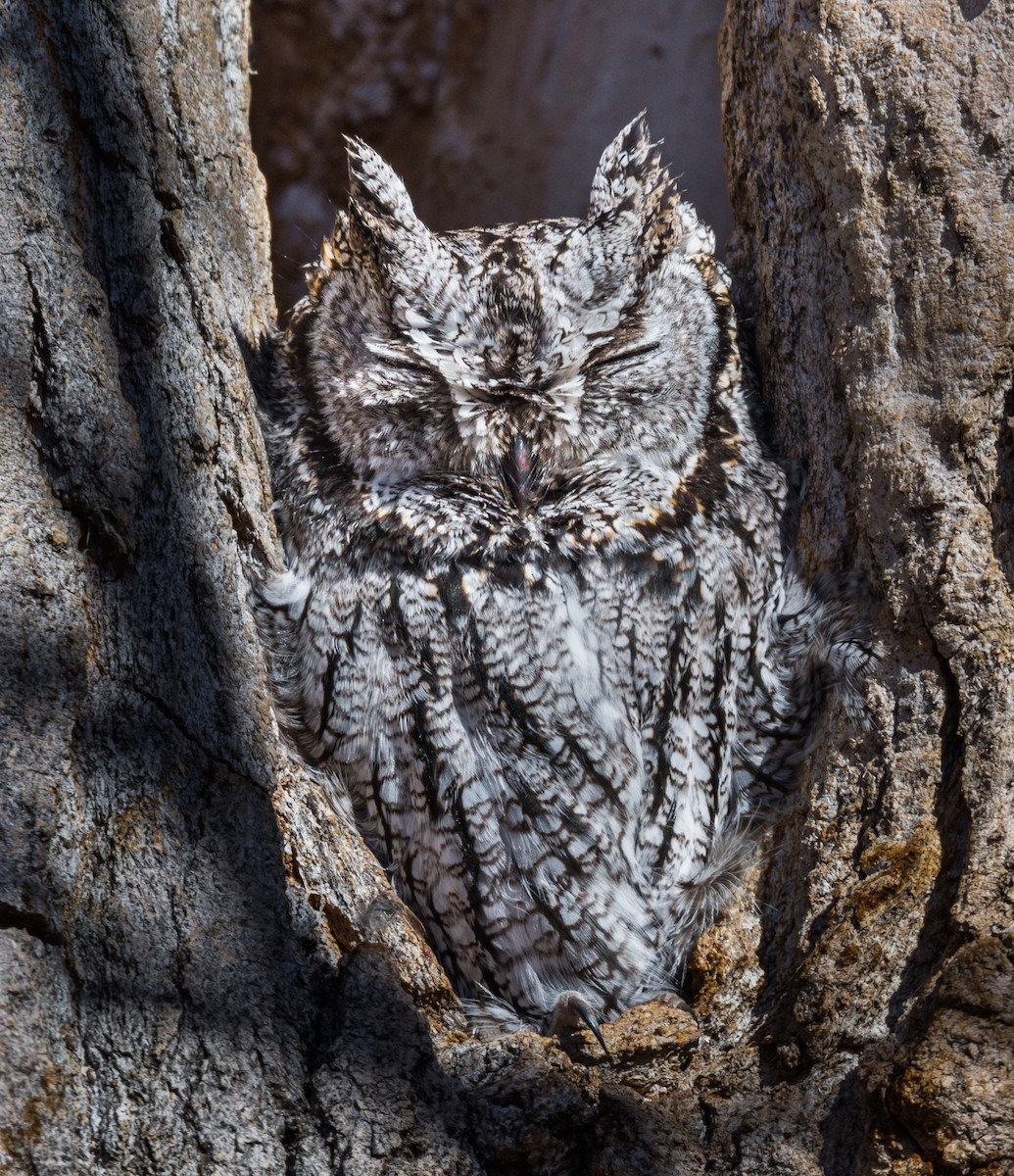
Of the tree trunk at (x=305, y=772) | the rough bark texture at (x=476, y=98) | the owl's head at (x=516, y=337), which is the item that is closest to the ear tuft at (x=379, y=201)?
the owl's head at (x=516, y=337)

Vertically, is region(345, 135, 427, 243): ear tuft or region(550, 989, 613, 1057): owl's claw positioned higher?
region(345, 135, 427, 243): ear tuft

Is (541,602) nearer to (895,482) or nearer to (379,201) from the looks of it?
(895,482)

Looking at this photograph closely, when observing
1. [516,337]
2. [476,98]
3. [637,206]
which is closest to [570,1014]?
[516,337]

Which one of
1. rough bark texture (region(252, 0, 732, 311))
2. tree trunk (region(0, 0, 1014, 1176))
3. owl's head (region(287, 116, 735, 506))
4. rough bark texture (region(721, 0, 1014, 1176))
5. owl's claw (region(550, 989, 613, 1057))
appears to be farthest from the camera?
rough bark texture (region(252, 0, 732, 311))

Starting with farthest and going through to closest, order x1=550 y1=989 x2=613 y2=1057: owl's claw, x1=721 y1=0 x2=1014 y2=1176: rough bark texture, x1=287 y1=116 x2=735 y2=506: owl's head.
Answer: x1=287 y1=116 x2=735 y2=506: owl's head, x1=550 y1=989 x2=613 y2=1057: owl's claw, x1=721 y1=0 x2=1014 y2=1176: rough bark texture

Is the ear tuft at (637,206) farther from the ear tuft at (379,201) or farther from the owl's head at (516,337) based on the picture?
the ear tuft at (379,201)

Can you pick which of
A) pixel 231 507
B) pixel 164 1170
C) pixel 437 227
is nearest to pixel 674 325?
pixel 231 507

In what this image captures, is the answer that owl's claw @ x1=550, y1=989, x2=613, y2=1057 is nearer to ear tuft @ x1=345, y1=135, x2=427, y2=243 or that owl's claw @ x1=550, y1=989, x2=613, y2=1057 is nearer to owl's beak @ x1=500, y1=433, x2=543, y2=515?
owl's beak @ x1=500, y1=433, x2=543, y2=515

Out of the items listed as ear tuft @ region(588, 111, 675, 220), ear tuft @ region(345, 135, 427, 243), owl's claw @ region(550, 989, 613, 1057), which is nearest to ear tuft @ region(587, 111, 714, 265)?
ear tuft @ region(588, 111, 675, 220)
